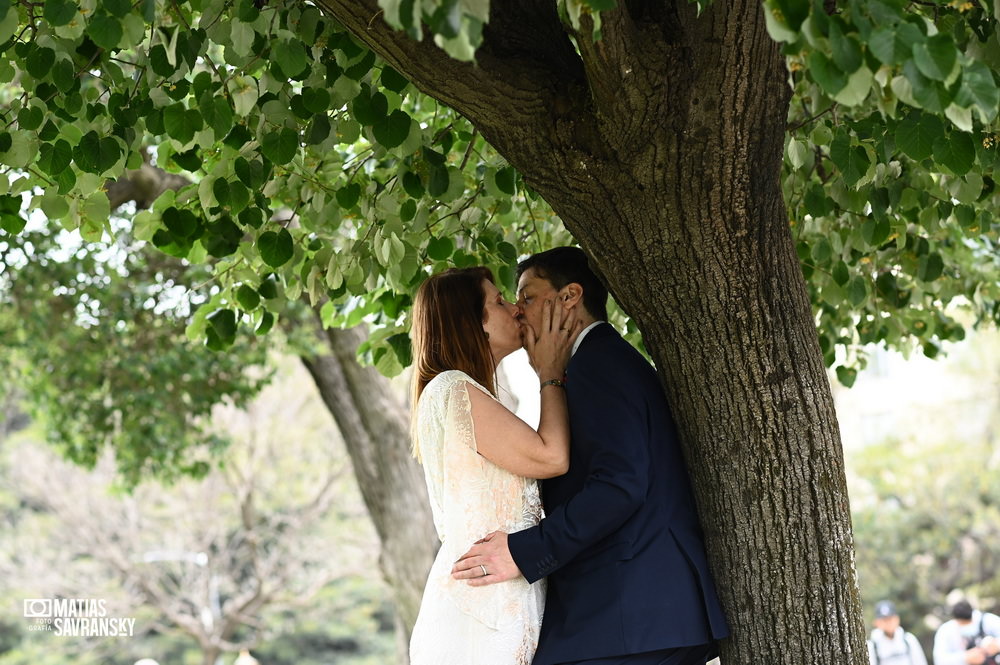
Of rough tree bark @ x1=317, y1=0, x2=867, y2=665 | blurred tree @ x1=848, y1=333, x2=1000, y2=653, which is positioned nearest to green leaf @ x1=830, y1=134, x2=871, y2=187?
rough tree bark @ x1=317, y1=0, x2=867, y2=665

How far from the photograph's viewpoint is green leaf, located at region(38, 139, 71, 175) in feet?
9.76

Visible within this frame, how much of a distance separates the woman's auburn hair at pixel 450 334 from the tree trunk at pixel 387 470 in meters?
4.18

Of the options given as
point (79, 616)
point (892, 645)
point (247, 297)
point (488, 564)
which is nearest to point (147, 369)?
point (247, 297)

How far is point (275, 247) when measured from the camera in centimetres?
344

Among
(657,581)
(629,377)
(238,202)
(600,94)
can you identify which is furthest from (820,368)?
(238,202)

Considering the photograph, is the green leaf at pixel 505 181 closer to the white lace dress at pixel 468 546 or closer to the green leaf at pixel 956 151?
the white lace dress at pixel 468 546

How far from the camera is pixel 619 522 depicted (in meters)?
2.86

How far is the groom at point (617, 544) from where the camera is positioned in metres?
2.84

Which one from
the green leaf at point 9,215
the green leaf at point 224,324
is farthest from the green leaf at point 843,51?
the green leaf at point 224,324

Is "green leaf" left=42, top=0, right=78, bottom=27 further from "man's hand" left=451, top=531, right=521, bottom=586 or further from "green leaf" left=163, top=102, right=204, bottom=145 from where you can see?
"man's hand" left=451, top=531, right=521, bottom=586

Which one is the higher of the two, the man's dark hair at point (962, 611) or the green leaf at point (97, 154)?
the green leaf at point (97, 154)

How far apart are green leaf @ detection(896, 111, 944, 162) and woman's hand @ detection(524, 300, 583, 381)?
113 centimetres

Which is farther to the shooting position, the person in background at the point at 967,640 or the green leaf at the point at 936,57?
the person in background at the point at 967,640

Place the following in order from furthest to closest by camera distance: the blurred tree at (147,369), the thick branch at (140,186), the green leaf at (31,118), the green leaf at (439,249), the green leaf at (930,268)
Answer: the blurred tree at (147,369), the thick branch at (140,186), the green leaf at (930,268), the green leaf at (439,249), the green leaf at (31,118)
